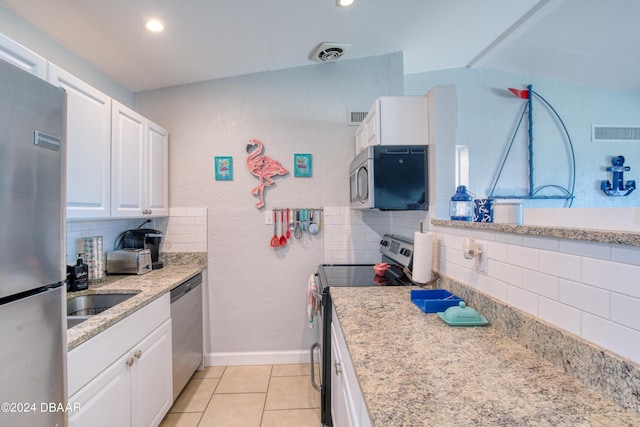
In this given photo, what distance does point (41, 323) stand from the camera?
2.55 feet

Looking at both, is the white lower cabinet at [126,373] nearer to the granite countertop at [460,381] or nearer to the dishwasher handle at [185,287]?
the dishwasher handle at [185,287]

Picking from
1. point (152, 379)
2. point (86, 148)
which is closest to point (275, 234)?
point (152, 379)

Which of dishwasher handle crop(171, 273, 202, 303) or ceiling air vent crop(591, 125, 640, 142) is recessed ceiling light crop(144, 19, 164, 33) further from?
ceiling air vent crop(591, 125, 640, 142)

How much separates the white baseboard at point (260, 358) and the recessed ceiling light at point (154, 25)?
245cm

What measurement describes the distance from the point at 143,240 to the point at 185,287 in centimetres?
56

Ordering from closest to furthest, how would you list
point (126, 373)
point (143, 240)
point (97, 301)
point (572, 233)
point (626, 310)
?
point (626, 310) → point (572, 233) → point (126, 373) → point (97, 301) → point (143, 240)

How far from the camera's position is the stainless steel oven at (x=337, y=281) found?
165cm

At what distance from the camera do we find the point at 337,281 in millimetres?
1868

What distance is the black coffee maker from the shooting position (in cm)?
226

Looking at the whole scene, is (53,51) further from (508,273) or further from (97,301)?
(508,273)

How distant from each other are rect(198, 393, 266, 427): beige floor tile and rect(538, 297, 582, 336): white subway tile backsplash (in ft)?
5.73

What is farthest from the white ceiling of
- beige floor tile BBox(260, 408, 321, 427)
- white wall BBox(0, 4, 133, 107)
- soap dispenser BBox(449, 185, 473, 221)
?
beige floor tile BBox(260, 408, 321, 427)

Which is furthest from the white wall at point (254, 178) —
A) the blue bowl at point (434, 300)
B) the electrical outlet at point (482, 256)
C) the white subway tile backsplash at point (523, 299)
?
the white subway tile backsplash at point (523, 299)

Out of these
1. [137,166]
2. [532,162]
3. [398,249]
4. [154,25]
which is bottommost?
[398,249]
